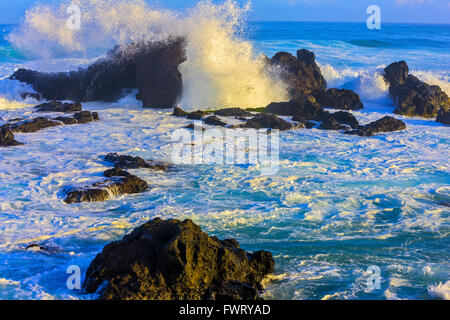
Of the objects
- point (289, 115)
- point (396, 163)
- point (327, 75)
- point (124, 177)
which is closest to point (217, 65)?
point (289, 115)

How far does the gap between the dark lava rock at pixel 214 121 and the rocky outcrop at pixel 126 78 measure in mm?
2778

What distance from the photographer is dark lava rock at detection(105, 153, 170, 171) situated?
27.9 ft

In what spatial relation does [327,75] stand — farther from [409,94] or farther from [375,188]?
[375,188]

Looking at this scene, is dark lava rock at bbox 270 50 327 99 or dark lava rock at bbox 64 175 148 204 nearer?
dark lava rock at bbox 64 175 148 204

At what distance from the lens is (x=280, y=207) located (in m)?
6.84

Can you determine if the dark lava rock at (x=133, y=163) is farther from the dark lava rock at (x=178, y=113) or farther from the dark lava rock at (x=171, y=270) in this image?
the dark lava rock at (x=178, y=113)

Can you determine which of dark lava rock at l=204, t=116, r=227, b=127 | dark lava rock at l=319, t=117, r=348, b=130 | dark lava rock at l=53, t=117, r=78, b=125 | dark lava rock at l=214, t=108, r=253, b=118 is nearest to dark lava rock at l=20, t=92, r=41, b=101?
dark lava rock at l=53, t=117, r=78, b=125

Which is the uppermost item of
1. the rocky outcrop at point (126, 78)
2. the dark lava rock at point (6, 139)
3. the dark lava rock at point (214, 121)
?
the rocky outcrop at point (126, 78)

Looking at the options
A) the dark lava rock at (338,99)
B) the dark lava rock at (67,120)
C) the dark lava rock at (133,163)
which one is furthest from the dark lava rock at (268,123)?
the dark lava rock at (67,120)

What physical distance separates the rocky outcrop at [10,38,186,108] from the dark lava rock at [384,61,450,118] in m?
6.56

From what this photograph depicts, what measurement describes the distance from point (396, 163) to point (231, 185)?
10.7 feet

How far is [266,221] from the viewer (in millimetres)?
6359

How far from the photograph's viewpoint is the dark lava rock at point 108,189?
22.7ft

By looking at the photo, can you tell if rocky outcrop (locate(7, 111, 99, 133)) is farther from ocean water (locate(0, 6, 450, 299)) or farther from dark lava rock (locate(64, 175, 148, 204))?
dark lava rock (locate(64, 175, 148, 204))
